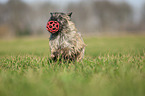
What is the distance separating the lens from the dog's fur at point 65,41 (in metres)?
3.57

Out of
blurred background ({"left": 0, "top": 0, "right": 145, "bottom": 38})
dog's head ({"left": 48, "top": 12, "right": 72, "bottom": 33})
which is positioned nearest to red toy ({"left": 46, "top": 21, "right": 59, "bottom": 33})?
dog's head ({"left": 48, "top": 12, "right": 72, "bottom": 33})

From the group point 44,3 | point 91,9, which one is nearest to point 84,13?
point 91,9

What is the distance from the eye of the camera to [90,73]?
9.25 ft

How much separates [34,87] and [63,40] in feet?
5.68

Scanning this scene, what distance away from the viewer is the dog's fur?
3.57 meters

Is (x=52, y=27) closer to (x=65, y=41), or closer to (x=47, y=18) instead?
(x=65, y=41)

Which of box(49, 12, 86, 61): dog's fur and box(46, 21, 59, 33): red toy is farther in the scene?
box(49, 12, 86, 61): dog's fur

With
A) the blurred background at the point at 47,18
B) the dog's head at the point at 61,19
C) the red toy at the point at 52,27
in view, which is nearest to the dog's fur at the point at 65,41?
the dog's head at the point at 61,19

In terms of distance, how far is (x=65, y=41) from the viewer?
140 inches

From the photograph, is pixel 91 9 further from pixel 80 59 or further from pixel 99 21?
pixel 80 59

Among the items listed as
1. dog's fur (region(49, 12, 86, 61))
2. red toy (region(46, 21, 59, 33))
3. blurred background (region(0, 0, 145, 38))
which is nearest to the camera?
red toy (region(46, 21, 59, 33))

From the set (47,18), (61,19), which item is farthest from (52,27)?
(47,18)

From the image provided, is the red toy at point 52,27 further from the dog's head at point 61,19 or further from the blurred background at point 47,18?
the blurred background at point 47,18

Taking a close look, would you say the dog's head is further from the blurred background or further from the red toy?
the blurred background
